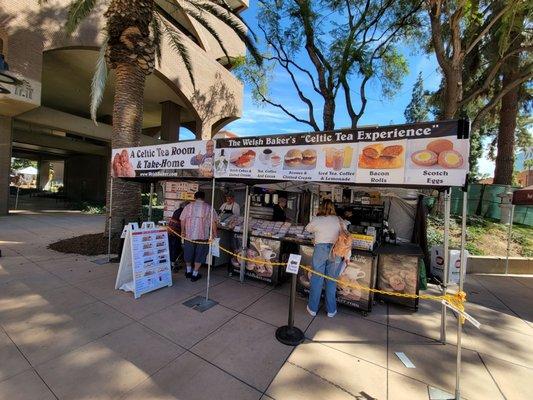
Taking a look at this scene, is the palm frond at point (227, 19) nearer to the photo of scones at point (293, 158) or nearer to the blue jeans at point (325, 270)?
the photo of scones at point (293, 158)

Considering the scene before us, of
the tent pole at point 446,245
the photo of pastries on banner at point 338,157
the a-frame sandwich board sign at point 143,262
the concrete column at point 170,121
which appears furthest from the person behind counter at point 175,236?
the concrete column at point 170,121

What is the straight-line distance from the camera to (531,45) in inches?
381

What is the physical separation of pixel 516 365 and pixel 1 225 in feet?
49.9

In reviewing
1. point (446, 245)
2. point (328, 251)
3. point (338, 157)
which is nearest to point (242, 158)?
point (338, 157)

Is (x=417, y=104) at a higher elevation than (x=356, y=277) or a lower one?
higher

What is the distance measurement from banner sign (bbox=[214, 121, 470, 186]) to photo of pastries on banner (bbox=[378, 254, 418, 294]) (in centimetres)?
206

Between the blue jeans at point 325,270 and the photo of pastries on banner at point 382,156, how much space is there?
4.69ft

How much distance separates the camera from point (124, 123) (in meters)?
7.67

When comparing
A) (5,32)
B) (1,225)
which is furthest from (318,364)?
(5,32)

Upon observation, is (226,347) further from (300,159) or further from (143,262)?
(300,159)

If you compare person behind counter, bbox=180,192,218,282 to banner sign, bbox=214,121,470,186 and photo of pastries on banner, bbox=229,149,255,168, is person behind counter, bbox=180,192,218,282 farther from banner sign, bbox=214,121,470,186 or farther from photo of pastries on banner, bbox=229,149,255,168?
photo of pastries on banner, bbox=229,149,255,168

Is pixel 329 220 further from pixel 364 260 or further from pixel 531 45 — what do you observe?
pixel 531 45

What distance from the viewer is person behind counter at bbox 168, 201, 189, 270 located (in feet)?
19.8

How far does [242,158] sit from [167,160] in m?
1.84
